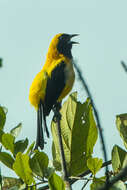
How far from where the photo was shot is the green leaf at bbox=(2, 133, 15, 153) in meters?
2.55

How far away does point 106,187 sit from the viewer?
78cm

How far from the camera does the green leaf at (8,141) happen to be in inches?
100

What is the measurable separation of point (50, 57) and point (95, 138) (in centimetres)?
468

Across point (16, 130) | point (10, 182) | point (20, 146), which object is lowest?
point (10, 182)

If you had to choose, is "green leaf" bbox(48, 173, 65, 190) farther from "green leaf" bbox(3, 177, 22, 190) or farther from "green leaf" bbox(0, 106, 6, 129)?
"green leaf" bbox(0, 106, 6, 129)

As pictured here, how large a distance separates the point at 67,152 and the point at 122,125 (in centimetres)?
41

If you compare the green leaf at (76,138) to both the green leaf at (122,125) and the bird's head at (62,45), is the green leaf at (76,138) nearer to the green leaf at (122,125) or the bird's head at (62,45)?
the green leaf at (122,125)

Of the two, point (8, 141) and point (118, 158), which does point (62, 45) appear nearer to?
point (8, 141)

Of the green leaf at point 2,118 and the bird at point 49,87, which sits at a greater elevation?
the bird at point 49,87

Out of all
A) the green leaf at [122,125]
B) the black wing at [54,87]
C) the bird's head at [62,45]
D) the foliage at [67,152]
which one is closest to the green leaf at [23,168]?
the foliage at [67,152]

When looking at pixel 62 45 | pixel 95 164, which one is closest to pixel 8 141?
pixel 95 164

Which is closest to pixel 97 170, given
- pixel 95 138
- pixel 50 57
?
pixel 95 138

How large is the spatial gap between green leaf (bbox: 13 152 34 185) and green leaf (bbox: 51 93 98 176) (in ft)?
0.90

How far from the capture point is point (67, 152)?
2.55 m
